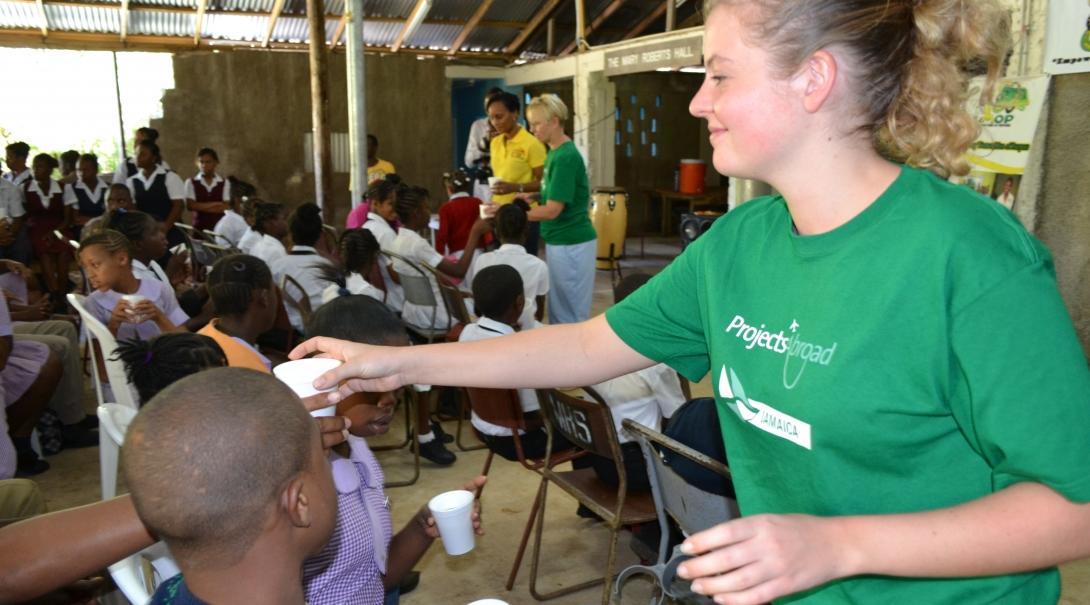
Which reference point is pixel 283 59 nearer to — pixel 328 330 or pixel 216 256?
pixel 216 256

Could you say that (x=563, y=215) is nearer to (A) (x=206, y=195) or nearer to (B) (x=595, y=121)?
(A) (x=206, y=195)

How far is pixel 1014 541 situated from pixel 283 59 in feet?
44.8

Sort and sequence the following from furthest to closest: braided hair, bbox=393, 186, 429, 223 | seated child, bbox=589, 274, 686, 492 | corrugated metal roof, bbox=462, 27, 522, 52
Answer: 1. corrugated metal roof, bbox=462, 27, 522, 52
2. braided hair, bbox=393, 186, 429, 223
3. seated child, bbox=589, 274, 686, 492

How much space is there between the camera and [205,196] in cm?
873

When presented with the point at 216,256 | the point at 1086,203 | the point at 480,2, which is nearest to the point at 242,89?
the point at 480,2

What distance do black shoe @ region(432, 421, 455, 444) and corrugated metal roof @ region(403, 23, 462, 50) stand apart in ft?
32.5

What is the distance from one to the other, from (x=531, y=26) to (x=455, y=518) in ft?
40.5

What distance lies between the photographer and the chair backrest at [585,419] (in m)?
2.48

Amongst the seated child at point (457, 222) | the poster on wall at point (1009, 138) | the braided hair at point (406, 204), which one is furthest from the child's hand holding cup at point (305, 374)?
the poster on wall at point (1009, 138)

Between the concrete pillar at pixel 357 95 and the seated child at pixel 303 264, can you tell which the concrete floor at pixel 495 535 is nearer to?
the seated child at pixel 303 264

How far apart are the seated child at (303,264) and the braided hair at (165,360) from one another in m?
2.17

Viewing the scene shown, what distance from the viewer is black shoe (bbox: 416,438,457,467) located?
4242mm

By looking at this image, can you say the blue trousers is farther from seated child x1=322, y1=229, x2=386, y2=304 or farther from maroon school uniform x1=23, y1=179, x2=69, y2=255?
maroon school uniform x1=23, y1=179, x2=69, y2=255

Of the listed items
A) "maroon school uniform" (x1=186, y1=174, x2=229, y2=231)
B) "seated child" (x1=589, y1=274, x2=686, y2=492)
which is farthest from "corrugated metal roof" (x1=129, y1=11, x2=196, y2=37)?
"seated child" (x1=589, y1=274, x2=686, y2=492)
